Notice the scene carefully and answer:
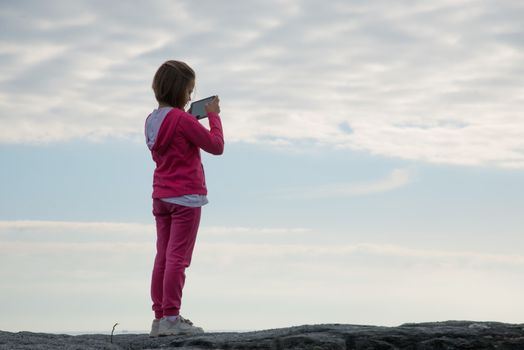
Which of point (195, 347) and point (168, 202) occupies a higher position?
point (168, 202)

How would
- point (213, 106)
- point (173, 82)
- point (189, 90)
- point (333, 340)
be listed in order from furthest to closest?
point (213, 106) < point (189, 90) < point (173, 82) < point (333, 340)

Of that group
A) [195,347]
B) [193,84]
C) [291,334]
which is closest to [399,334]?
[291,334]

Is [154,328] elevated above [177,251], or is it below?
below

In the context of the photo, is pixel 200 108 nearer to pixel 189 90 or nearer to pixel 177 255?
pixel 189 90

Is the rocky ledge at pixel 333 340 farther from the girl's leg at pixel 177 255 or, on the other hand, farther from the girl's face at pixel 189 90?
the girl's face at pixel 189 90

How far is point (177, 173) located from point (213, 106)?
0.85m

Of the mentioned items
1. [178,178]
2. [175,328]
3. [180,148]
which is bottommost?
[175,328]

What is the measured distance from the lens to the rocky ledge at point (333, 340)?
7.75 m

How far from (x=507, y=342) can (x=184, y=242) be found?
10.7ft

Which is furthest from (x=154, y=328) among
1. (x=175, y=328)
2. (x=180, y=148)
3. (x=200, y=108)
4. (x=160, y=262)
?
(x=200, y=108)

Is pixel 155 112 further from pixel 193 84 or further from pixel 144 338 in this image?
pixel 144 338

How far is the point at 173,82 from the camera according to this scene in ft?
28.6

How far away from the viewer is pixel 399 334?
802 cm

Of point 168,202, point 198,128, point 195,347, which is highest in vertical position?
point 198,128
